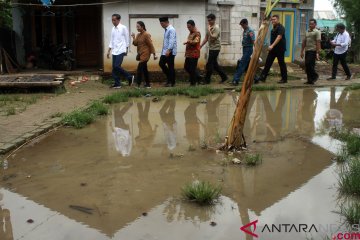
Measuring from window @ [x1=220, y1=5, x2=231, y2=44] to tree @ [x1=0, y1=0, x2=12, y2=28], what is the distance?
660cm

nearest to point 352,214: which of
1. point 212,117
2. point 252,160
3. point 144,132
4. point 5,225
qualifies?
point 252,160

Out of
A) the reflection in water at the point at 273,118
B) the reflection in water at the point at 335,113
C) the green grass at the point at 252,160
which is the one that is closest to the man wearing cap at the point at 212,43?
the reflection in water at the point at 273,118

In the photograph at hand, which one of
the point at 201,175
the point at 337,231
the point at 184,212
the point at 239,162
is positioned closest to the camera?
the point at 337,231

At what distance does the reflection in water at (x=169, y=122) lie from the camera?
18.6 feet

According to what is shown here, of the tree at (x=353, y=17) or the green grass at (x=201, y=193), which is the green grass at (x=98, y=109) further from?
the tree at (x=353, y=17)

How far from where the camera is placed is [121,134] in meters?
6.08

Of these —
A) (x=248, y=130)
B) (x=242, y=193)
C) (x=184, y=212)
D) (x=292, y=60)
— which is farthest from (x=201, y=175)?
(x=292, y=60)

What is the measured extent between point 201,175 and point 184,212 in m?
0.86

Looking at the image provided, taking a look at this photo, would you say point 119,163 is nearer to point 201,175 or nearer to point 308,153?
point 201,175

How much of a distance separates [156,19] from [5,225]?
382 inches

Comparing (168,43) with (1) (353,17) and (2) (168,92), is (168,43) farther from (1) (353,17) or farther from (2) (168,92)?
(1) (353,17)

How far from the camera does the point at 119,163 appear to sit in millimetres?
4750

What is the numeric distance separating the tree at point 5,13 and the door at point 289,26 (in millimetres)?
9388

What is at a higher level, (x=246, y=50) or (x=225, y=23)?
(x=225, y=23)
